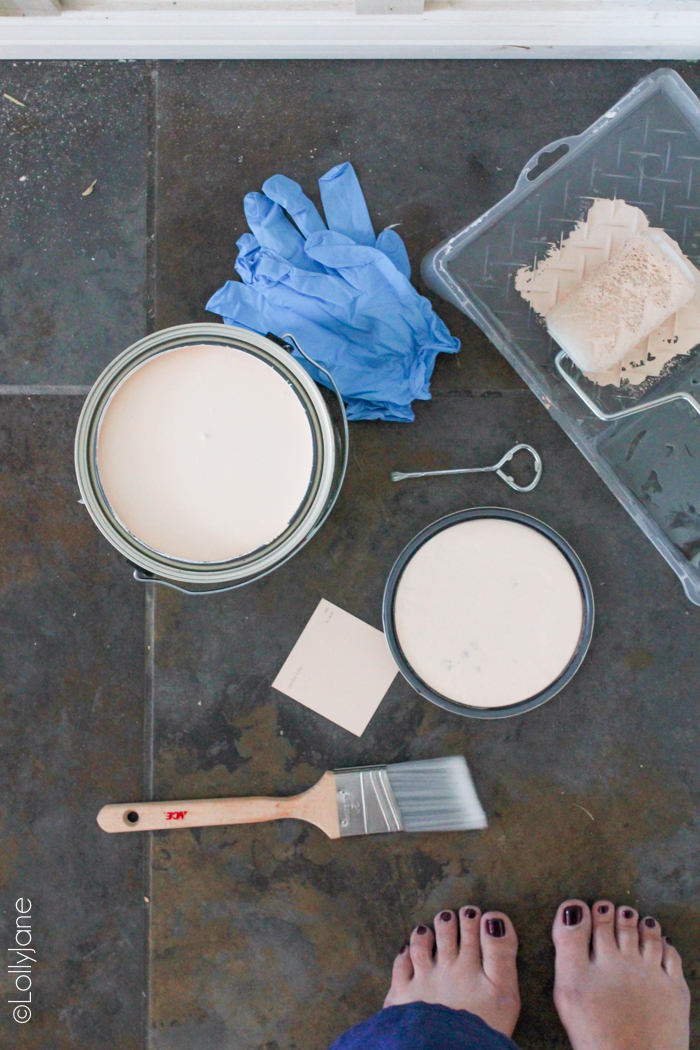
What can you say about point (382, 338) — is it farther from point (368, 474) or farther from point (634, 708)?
point (634, 708)

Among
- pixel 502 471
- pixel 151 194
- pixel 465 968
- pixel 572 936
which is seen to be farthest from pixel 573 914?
pixel 151 194

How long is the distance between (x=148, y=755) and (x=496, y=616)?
446 mm

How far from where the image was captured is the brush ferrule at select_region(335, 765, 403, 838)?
2.64ft

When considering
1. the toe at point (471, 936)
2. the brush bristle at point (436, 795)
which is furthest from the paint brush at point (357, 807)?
the toe at point (471, 936)

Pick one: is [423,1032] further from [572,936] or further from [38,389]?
[38,389]

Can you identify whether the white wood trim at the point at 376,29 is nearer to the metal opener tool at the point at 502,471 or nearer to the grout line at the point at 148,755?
the metal opener tool at the point at 502,471

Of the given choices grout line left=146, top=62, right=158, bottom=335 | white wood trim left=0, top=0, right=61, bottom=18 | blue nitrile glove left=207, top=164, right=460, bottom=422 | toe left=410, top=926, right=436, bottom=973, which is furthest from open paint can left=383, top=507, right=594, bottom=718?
white wood trim left=0, top=0, right=61, bottom=18

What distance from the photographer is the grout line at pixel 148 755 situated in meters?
0.83

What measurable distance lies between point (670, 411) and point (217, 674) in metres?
0.61

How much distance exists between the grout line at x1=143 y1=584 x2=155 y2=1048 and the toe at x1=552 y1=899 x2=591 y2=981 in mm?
488

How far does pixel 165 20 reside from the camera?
793 millimetres

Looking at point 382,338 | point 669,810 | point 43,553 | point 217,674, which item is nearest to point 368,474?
point 382,338

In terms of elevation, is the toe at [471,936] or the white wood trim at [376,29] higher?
the white wood trim at [376,29]

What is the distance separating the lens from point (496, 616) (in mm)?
769
